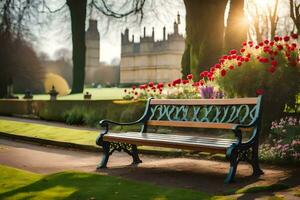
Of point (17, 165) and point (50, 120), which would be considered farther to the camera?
point (50, 120)

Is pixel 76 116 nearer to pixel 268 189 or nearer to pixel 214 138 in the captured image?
pixel 214 138

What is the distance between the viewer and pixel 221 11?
17094 mm

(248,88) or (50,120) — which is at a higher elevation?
(248,88)

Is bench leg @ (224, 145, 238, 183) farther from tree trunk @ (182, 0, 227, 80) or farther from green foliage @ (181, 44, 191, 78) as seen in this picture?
green foliage @ (181, 44, 191, 78)

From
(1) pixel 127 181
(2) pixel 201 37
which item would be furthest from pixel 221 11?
(1) pixel 127 181

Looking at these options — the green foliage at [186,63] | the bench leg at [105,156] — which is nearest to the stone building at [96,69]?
the green foliage at [186,63]

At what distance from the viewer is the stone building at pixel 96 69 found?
10838 centimetres

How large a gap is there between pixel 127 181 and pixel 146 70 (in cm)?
8487

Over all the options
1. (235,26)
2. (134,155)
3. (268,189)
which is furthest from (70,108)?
(268,189)

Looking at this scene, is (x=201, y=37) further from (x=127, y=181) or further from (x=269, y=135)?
(x=127, y=181)

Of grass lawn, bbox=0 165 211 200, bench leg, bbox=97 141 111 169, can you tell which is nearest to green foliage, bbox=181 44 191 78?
bench leg, bbox=97 141 111 169

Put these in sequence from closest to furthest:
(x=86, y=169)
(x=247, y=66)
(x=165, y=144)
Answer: (x=165, y=144), (x=86, y=169), (x=247, y=66)

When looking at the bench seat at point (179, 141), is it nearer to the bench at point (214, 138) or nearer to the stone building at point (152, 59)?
the bench at point (214, 138)

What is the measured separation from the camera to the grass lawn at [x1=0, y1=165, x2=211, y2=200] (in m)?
5.50
